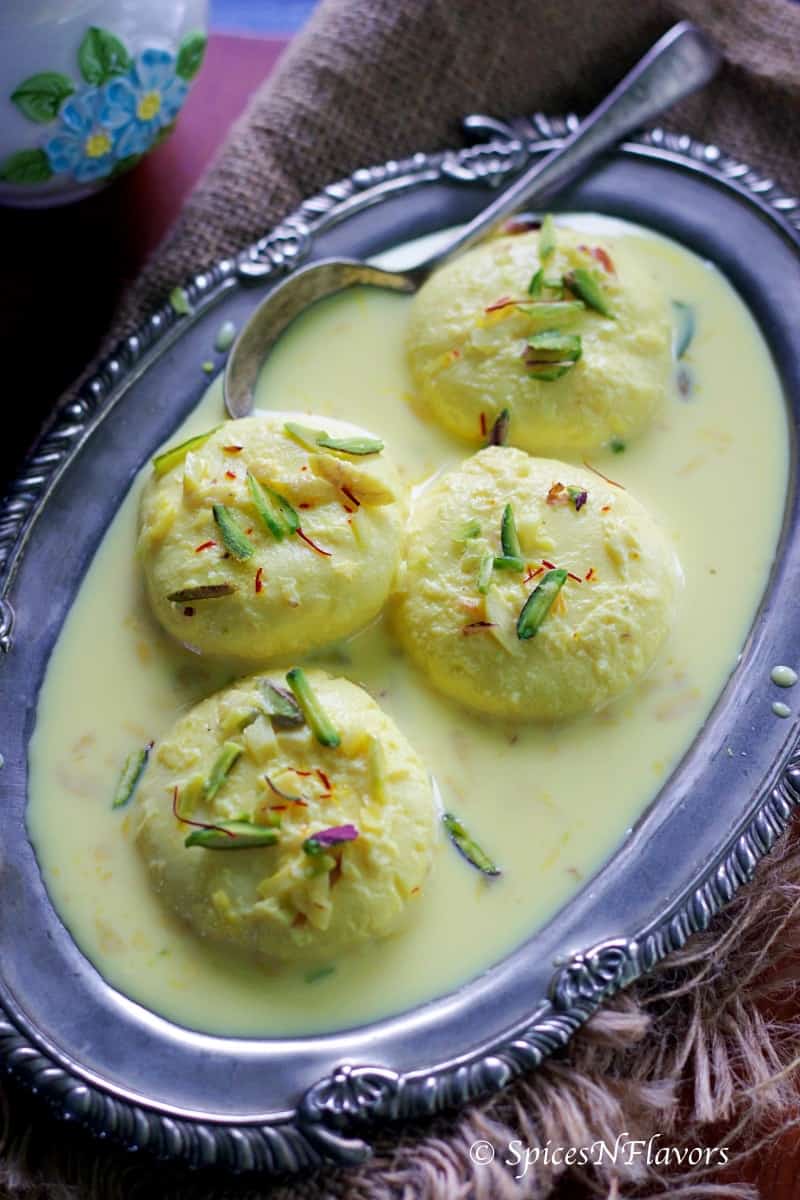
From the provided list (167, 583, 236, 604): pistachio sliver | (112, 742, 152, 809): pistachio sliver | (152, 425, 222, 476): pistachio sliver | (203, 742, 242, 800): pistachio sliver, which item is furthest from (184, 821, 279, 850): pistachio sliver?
(152, 425, 222, 476): pistachio sliver

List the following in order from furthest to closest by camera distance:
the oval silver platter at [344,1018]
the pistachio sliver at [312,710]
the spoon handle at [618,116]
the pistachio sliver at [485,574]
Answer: the spoon handle at [618,116] → the pistachio sliver at [485,574] → the pistachio sliver at [312,710] → the oval silver platter at [344,1018]

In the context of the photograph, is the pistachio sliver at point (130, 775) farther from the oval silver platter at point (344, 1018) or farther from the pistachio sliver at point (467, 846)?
the pistachio sliver at point (467, 846)

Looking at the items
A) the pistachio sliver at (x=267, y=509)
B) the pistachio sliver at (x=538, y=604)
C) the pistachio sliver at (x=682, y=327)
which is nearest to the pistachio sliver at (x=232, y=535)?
the pistachio sliver at (x=267, y=509)

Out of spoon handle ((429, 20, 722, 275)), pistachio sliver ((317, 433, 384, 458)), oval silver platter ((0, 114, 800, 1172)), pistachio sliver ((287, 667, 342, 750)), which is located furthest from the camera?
spoon handle ((429, 20, 722, 275))

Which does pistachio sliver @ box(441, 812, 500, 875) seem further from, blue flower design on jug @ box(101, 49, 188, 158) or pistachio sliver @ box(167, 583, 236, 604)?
blue flower design on jug @ box(101, 49, 188, 158)

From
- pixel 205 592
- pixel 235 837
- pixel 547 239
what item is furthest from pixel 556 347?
pixel 235 837

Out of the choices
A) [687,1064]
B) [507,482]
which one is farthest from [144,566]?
[687,1064]
